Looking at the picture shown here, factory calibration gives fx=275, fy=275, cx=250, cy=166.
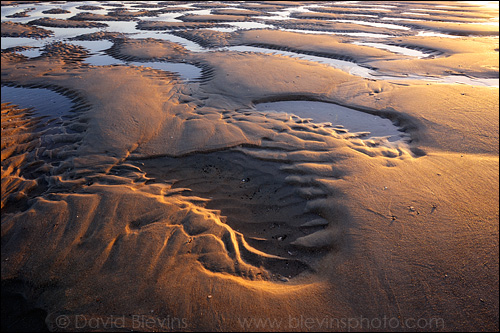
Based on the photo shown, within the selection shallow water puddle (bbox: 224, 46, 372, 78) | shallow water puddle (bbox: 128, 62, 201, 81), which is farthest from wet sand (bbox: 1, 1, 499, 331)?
shallow water puddle (bbox: 224, 46, 372, 78)

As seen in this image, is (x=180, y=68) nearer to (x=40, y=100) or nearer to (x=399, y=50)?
(x=40, y=100)

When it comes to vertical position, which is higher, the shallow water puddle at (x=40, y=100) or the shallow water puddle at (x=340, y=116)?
the shallow water puddle at (x=40, y=100)

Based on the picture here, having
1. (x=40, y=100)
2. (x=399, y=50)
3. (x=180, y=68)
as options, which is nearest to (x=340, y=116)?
(x=180, y=68)

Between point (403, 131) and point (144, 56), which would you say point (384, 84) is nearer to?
point (403, 131)

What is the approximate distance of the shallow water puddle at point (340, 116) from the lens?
15.7 ft

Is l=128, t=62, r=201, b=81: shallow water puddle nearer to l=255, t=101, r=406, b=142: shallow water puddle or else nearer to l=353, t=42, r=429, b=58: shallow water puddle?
l=255, t=101, r=406, b=142: shallow water puddle

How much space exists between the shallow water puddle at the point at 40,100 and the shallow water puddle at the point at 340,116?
3901 millimetres

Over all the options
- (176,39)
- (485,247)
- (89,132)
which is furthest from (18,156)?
(176,39)

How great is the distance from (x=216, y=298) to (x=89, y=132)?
142 inches

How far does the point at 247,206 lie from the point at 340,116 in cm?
309

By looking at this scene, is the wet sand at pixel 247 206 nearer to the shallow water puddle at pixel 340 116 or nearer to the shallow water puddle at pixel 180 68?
the shallow water puddle at pixel 340 116

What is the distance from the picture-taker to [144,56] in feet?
28.6

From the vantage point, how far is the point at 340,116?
530cm

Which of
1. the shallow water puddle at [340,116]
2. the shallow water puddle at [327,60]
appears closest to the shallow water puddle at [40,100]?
the shallow water puddle at [340,116]
